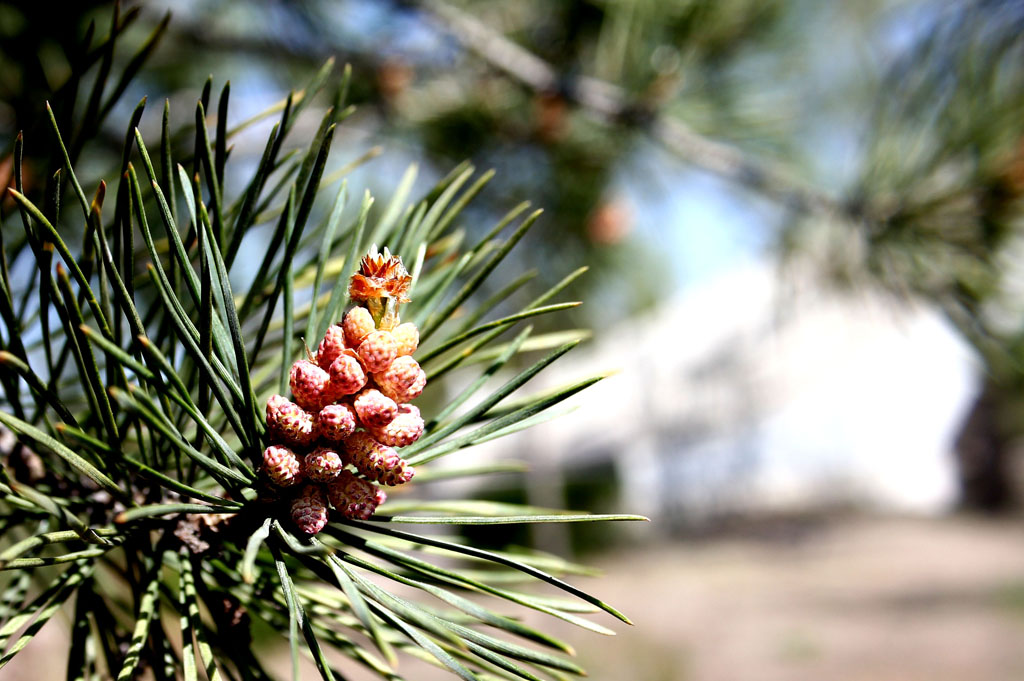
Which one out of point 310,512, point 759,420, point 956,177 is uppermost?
point 759,420

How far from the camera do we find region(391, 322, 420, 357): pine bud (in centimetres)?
27

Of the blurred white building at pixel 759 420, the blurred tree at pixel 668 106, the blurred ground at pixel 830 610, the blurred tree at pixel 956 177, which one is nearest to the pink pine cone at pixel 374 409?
the blurred tree at pixel 668 106

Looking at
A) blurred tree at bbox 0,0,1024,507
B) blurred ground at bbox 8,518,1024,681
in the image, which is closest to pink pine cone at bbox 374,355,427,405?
blurred tree at bbox 0,0,1024,507

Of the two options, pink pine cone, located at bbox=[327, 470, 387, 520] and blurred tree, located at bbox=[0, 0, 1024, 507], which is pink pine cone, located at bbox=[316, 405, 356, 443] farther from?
blurred tree, located at bbox=[0, 0, 1024, 507]

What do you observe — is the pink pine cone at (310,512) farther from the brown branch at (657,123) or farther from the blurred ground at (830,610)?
the blurred ground at (830,610)

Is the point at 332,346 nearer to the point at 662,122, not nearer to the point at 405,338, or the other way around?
the point at 405,338

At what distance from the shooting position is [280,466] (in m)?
0.25

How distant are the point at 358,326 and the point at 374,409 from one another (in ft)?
0.10

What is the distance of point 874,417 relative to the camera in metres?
7.45

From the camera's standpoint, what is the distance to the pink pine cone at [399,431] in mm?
268

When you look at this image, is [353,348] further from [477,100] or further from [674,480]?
[674,480]

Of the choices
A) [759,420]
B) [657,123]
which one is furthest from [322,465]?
[759,420]

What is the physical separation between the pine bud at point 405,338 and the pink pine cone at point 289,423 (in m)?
0.04

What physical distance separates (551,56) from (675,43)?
0.22m
